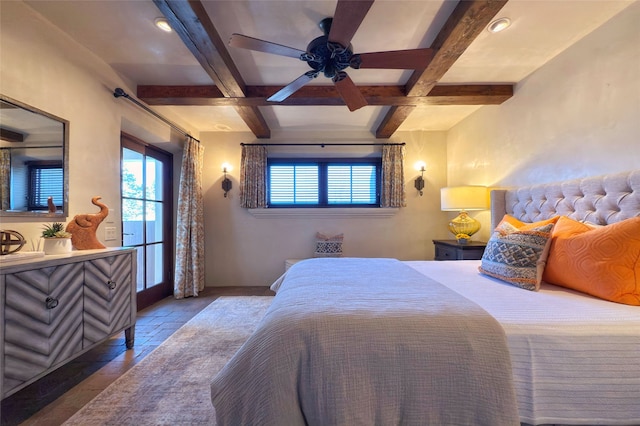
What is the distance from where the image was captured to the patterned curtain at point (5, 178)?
152 centimetres

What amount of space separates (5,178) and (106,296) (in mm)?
916

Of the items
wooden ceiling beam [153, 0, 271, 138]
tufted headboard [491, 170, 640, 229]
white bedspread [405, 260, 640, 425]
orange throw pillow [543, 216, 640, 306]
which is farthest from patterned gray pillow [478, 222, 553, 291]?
wooden ceiling beam [153, 0, 271, 138]

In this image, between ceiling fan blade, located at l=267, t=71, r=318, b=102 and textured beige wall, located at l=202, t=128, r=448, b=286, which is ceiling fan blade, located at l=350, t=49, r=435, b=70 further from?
textured beige wall, located at l=202, t=128, r=448, b=286

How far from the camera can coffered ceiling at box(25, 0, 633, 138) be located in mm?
1688

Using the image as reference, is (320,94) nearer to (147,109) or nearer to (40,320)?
(147,109)

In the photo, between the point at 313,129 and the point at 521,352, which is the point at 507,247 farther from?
the point at 313,129

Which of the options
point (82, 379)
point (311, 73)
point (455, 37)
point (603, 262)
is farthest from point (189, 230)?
point (603, 262)

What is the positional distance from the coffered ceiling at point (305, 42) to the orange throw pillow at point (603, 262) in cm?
139

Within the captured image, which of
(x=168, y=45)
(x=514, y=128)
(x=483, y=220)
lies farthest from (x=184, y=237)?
(x=514, y=128)

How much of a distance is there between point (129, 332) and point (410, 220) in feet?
11.9

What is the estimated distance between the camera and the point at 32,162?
1.72 m

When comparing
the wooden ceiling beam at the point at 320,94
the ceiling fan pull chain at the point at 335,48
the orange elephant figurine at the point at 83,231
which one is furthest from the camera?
the wooden ceiling beam at the point at 320,94

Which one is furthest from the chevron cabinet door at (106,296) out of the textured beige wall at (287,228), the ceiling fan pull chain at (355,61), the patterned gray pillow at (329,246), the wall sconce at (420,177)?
the wall sconce at (420,177)

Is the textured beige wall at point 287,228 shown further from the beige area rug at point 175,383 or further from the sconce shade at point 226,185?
the beige area rug at point 175,383
